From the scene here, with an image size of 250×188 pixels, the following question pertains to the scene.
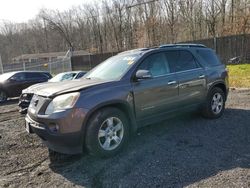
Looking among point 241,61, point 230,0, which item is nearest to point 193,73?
point 241,61

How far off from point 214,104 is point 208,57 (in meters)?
1.12

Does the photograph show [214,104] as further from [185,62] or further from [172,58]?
[172,58]

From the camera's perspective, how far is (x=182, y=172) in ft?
12.0

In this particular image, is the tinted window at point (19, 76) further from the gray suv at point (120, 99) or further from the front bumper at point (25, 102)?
the gray suv at point (120, 99)

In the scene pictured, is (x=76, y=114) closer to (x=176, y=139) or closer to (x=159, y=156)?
(x=159, y=156)

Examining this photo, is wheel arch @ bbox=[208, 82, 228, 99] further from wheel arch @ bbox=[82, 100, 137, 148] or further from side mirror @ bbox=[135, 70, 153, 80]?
wheel arch @ bbox=[82, 100, 137, 148]

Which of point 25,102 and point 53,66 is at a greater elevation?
point 53,66

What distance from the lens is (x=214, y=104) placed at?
627cm

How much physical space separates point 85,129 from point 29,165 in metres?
1.16

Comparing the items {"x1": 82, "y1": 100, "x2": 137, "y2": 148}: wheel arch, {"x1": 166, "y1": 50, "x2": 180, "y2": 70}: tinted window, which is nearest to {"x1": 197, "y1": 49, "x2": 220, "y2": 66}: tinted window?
{"x1": 166, "y1": 50, "x2": 180, "y2": 70}: tinted window

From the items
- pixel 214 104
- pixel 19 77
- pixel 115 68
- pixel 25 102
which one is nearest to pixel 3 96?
pixel 19 77

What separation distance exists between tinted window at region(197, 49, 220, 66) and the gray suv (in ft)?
0.12

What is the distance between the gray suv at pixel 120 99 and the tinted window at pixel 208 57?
0.12 feet

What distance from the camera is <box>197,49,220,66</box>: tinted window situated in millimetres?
6162
